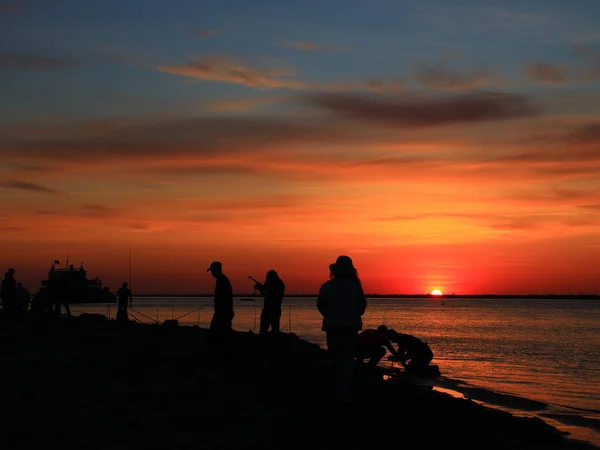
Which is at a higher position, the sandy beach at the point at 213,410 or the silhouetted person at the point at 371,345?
the silhouetted person at the point at 371,345

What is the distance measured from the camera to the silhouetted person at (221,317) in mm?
14070

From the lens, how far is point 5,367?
14359 mm

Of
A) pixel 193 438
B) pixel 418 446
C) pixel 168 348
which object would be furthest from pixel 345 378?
pixel 168 348

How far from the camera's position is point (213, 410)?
10.4 metres

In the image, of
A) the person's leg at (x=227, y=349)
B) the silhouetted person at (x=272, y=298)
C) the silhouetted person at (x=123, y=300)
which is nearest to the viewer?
the person's leg at (x=227, y=349)

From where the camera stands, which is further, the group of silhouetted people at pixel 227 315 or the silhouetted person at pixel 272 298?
the silhouetted person at pixel 272 298

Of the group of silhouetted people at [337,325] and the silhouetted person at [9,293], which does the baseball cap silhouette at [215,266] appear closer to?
the group of silhouetted people at [337,325]

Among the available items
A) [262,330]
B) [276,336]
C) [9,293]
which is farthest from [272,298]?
[9,293]

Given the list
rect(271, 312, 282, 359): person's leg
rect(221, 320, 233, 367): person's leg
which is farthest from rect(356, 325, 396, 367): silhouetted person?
rect(221, 320, 233, 367): person's leg

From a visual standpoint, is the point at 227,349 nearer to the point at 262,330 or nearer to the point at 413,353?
the point at 262,330

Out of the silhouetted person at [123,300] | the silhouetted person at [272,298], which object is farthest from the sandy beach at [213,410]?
the silhouetted person at [123,300]

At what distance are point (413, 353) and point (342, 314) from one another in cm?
1427

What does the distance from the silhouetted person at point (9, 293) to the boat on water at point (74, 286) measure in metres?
3.74

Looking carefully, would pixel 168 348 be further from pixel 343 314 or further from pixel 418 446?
pixel 418 446
